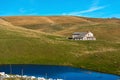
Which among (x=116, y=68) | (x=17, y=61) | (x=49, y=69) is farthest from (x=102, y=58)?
(x=17, y=61)

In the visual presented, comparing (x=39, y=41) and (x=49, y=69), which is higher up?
(x=39, y=41)

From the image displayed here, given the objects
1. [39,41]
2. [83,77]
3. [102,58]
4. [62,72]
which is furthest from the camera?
[39,41]

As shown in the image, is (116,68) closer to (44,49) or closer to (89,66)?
(89,66)

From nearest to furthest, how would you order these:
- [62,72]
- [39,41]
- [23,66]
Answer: [62,72], [23,66], [39,41]

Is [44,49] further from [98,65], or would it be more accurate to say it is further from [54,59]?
[98,65]

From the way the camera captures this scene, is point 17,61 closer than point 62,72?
No

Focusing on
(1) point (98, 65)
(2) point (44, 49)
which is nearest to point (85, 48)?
(2) point (44, 49)
